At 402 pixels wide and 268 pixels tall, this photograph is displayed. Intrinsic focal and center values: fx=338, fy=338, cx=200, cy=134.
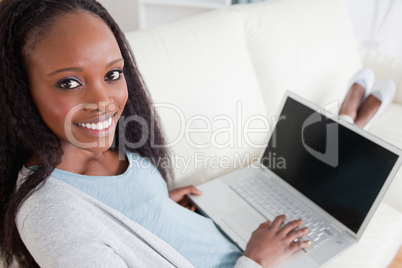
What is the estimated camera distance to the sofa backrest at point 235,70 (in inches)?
42.8

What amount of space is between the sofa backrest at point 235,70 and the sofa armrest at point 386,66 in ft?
0.69

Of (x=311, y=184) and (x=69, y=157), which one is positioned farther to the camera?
(x=311, y=184)

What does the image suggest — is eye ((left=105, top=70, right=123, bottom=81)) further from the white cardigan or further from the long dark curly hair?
the white cardigan

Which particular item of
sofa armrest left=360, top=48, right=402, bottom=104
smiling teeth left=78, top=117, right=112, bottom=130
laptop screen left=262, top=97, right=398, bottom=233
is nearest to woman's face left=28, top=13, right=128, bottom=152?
smiling teeth left=78, top=117, right=112, bottom=130

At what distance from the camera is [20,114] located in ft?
1.98

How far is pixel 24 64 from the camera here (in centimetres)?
58

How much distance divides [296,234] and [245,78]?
61 centimetres

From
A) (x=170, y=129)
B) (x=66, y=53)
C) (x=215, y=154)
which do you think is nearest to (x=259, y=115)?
(x=215, y=154)

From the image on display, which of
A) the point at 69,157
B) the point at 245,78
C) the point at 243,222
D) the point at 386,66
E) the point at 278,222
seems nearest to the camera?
the point at 69,157

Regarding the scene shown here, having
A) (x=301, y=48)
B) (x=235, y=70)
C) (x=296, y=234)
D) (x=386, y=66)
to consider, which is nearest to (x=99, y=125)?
(x=296, y=234)

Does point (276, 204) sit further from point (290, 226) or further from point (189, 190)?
point (189, 190)

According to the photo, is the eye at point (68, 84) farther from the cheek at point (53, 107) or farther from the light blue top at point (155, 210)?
the light blue top at point (155, 210)

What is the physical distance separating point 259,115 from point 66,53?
2.95ft

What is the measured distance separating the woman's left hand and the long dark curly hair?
45 centimetres
